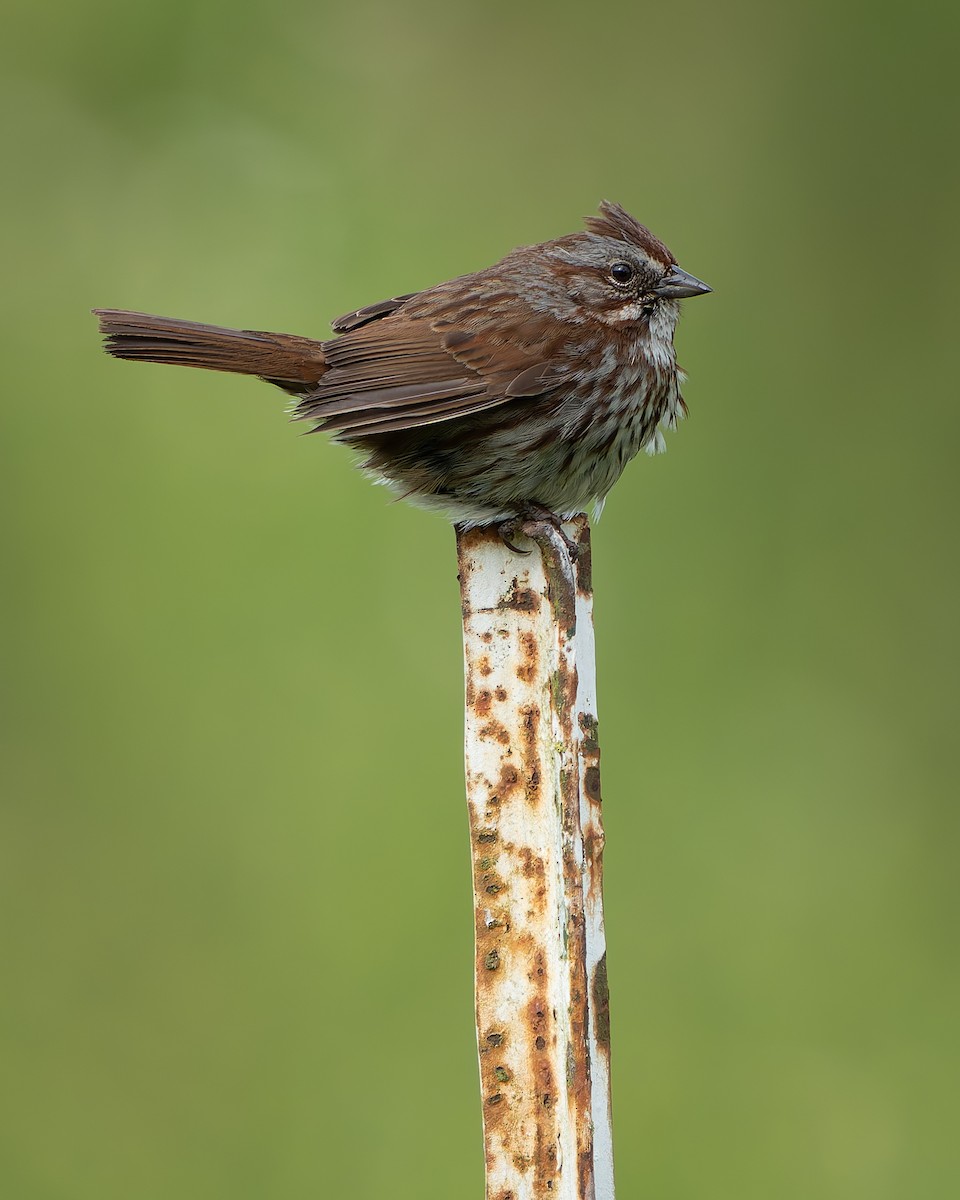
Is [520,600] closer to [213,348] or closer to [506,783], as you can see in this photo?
[506,783]

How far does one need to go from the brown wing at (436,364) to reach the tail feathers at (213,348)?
62 mm

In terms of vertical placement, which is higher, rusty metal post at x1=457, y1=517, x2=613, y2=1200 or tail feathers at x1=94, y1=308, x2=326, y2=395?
tail feathers at x1=94, y1=308, x2=326, y2=395

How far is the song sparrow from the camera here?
3.23 m

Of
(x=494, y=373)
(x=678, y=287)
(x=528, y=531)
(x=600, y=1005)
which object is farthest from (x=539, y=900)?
(x=678, y=287)

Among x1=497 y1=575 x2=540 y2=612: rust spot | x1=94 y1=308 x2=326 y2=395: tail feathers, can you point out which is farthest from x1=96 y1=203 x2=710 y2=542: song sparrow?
x1=497 y1=575 x2=540 y2=612: rust spot

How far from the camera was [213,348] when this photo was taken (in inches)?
131

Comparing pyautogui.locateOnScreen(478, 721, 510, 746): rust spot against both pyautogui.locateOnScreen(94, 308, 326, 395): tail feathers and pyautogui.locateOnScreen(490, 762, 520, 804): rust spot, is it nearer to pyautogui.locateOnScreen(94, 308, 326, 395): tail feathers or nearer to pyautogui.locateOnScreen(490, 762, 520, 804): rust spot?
pyautogui.locateOnScreen(490, 762, 520, 804): rust spot

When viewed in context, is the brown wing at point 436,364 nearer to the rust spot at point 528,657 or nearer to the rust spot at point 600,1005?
the rust spot at point 528,657

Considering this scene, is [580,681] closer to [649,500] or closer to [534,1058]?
[534,1058]

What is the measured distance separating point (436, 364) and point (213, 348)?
46 cm

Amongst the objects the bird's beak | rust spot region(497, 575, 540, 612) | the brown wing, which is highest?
the bird's beak

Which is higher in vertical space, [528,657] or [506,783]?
[528,657]

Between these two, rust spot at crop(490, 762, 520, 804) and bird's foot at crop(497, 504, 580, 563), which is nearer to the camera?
rust spot at crop(490, 762, 520, 804)

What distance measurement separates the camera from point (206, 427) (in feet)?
17.8
